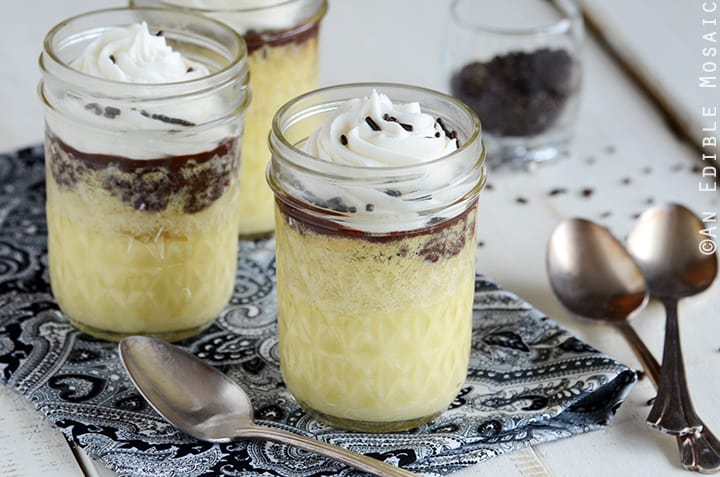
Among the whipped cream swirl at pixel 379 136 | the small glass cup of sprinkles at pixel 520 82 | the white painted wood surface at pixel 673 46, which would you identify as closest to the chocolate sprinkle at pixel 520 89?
the small glass cup of sprinkles at pixel 520 82

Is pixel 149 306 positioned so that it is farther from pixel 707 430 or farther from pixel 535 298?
pixel 707 430

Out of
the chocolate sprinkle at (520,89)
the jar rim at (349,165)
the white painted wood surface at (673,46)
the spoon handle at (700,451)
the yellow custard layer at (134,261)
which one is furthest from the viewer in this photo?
the white painted wood surface at (673,46)

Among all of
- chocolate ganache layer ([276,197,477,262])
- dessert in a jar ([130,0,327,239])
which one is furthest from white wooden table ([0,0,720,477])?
dessert in a jar ([130,0,327,239])

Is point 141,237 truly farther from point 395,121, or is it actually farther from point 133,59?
point 395,121

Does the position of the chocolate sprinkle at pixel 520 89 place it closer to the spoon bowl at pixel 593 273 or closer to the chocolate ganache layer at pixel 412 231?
the spoon bowl at pixel 593 273

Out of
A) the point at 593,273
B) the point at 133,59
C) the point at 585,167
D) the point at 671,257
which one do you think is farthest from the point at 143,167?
the point at 585,167

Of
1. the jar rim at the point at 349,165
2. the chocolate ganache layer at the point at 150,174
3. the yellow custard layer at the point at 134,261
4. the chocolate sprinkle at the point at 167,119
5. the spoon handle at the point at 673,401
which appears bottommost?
the spoon handle at the point at 673,401
